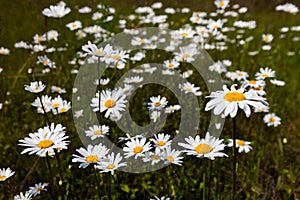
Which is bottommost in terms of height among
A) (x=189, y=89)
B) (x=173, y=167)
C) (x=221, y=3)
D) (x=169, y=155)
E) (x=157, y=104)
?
(x=173, y=167)

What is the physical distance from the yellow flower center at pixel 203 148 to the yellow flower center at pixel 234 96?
230mm

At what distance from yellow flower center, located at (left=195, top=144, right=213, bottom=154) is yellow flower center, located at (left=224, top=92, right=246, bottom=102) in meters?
0.23

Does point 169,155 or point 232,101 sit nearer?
point 232,101

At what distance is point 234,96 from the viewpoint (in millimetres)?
1261

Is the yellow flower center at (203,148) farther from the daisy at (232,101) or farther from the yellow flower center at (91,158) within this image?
the yellow flower center at (91,158)

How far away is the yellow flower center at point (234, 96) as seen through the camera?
125 cm

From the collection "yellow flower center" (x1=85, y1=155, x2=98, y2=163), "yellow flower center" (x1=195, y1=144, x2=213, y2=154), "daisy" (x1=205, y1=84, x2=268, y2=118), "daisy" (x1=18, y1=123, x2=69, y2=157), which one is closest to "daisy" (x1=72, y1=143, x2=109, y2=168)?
"yellow flower center" (x1=85, y1=155, x2=98, y2=163)

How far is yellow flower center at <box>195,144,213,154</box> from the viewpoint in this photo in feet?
4.46

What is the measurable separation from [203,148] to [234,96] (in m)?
0.25

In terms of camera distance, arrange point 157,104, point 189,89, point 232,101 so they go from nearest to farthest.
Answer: point 232,101 → point 157,104 → point 189,89

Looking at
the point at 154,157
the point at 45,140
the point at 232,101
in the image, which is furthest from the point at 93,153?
the point at 232,101

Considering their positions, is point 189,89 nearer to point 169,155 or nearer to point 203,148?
point 169,155

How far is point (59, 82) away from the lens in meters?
2.70

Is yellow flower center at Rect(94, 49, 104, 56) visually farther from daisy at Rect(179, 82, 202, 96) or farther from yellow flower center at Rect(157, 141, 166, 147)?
daisy at Rect(179, 82, 202, 96)
